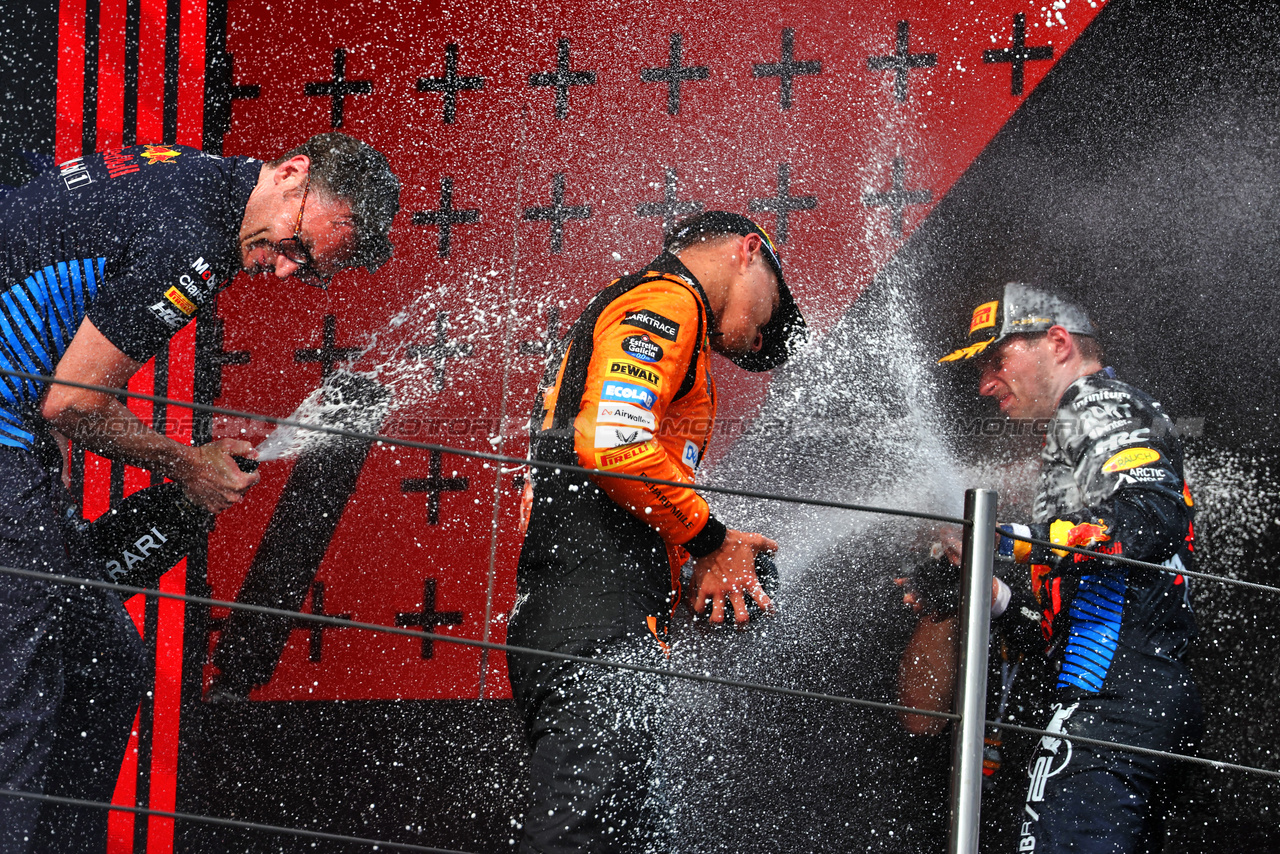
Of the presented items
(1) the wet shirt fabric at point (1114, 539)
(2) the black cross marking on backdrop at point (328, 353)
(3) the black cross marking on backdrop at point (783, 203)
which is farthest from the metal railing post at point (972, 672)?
(2) the black cross marking on backdrop at point (328, 353)

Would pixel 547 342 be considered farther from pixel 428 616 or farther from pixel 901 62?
pixel 901 62

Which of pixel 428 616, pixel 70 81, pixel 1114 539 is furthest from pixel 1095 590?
pixel 70 81

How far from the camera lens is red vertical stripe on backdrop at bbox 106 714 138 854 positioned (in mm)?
1908

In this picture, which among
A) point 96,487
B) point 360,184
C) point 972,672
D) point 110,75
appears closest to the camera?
point 972,672

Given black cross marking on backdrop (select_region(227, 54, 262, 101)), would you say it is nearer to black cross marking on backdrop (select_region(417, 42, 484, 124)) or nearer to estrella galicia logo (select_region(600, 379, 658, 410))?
black cross marking on backdrop (select_region(417, 42, 484, 124))

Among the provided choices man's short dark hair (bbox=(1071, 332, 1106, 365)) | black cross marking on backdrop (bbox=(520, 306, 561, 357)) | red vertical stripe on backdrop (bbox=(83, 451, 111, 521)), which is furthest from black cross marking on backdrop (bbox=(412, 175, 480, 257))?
man's short dark hair (bbox=(1071, 332, 1106, 365))

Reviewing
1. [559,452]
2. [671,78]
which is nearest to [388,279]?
[671,78]

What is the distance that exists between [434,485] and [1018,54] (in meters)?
1.23

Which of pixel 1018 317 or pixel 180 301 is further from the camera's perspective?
pixel 1018 317

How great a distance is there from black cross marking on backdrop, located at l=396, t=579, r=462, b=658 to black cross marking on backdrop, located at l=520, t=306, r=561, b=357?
441 millimetres

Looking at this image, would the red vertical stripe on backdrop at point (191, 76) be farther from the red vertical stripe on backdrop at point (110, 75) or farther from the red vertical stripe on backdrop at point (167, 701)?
the red vertical stripe on backdrop at point (167, 701)

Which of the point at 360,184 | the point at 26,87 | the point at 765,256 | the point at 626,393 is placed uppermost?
the point at 26,87

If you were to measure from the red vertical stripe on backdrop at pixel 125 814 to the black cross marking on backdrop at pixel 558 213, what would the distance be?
112 centimetres

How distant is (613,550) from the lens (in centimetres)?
134
